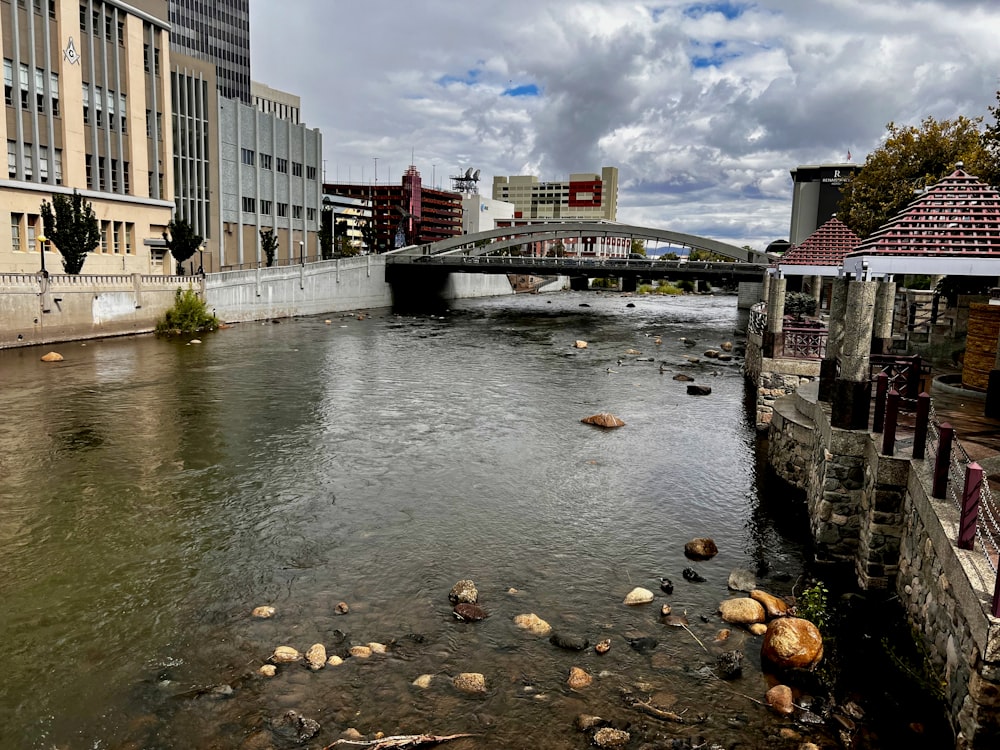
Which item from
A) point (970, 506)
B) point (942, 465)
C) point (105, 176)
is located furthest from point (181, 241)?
point (970, 506)

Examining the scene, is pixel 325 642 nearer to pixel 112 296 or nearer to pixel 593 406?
pixel 593 406

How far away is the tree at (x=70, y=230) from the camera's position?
37.8 m

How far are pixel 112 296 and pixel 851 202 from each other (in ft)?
132

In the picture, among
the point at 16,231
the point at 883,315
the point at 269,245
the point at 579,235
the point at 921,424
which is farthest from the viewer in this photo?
the point at 579,235

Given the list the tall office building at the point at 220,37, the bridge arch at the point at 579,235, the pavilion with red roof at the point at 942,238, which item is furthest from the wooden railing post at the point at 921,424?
the tall office building at the point at 220,37

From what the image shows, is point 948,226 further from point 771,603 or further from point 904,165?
point 904,165

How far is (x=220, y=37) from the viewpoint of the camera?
12212cm

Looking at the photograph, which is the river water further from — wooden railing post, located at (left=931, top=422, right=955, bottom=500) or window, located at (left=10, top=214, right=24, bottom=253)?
window, located at (left=10, top=214, right=24, bottom=253)

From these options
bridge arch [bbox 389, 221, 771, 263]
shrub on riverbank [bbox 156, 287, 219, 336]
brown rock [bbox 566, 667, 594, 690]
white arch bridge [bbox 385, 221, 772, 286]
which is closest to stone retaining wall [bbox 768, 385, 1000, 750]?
brown rock [bbox 566, 667, 594, 690]

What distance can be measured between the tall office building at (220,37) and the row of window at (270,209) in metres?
45.9

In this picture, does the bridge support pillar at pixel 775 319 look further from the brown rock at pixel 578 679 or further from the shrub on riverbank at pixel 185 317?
the shrub on riverbank at pixel 185 317

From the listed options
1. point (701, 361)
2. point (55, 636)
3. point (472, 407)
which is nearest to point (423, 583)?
point (55, 636)

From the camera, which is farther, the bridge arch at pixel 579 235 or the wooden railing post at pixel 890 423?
the bridge arch at pixel 579 235

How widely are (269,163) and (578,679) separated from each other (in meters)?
72.2
